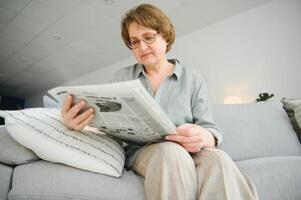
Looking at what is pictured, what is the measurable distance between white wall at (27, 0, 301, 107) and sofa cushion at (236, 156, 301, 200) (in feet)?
6.81

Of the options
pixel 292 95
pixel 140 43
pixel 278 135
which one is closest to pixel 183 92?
pixel 140 43

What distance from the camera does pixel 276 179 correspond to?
843 millimetres

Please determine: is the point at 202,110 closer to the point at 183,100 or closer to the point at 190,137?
the point at 183,100

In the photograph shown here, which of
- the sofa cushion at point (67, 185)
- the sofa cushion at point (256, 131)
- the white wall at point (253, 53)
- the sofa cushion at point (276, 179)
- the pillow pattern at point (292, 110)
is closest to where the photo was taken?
the sofa cushion at point (67, 185)

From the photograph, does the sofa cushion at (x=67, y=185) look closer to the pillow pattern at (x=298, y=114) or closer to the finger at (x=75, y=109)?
the finger at (x=75, y=109)

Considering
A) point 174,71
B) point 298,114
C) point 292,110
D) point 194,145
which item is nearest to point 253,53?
point 292,110

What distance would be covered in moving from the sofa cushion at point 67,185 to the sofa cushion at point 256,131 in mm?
774

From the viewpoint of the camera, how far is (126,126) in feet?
2.16

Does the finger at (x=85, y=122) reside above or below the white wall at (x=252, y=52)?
below

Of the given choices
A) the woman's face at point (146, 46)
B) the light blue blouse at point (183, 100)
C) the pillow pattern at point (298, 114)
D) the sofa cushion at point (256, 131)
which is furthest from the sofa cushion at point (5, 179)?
the pillow pattern at point (298, 114)

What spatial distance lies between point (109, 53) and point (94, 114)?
3.72 metres

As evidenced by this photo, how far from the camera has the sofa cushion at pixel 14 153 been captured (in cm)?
72

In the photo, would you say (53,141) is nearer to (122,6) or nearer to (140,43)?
(140,43)

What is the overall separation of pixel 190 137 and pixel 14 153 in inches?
20.9
